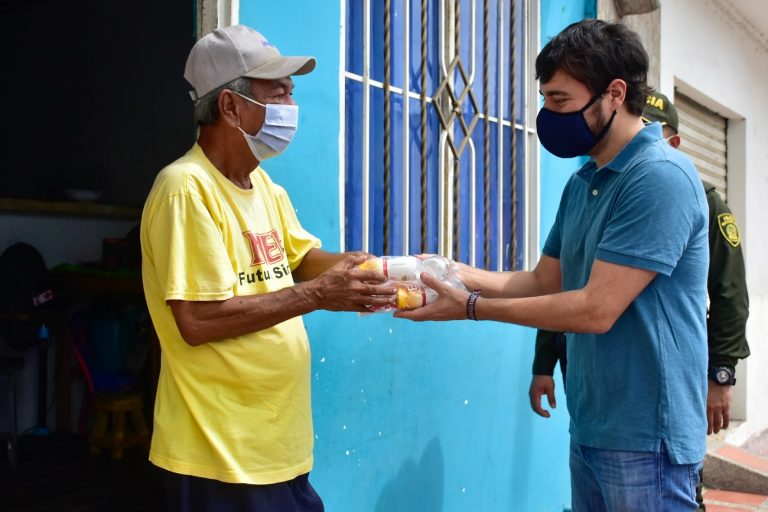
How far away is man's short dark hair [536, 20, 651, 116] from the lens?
85.0 inches

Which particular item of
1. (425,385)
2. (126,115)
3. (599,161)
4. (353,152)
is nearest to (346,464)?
(425,385)

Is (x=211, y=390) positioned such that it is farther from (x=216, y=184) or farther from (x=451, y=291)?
(x=451, y=291)

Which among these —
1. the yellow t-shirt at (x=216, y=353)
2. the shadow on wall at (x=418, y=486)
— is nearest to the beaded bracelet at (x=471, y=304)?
the yellow t-shirt at (x=216, y=353)

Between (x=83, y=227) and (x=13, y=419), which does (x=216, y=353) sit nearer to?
(x=13, y=419)

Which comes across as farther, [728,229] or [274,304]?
[728,229]

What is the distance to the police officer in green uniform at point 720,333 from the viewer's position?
10.00 feet

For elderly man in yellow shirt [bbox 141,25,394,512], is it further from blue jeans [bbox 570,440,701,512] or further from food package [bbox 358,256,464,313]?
blue jeans [bbox 570,440,701,512]

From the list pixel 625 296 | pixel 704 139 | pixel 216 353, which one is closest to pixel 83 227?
pixel 216 353

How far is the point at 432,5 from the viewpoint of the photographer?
3473mm

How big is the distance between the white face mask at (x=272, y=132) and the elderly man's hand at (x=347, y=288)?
364 mm

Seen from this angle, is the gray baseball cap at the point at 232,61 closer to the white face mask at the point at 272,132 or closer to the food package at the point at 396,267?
the white face mask at the point at 272,132

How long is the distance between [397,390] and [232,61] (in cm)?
162

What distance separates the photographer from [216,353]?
6.43 feet

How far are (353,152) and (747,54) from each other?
587cm
